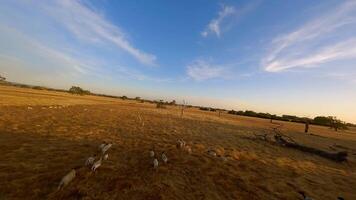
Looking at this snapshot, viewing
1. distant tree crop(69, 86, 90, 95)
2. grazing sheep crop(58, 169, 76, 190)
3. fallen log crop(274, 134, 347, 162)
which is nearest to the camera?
grazing sheep crop(58, 169, 76, 190)

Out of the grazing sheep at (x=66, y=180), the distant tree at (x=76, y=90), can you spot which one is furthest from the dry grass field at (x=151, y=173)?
the distant tree at (x=76, y=90)

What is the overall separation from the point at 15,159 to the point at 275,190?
8330mm

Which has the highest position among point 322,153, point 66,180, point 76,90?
point 76,90

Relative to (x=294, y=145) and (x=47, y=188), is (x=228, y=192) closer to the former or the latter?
(x=47, y=188)

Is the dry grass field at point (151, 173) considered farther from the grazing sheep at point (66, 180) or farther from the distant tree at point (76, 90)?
the distant tree at point (76, 90)

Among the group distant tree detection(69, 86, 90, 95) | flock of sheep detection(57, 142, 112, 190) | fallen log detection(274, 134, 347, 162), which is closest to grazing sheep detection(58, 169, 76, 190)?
flock of sheep detection(57, 142, 112, 190)

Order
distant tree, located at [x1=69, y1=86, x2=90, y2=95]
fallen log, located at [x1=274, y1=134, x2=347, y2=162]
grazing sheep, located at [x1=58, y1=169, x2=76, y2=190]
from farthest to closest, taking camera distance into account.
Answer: distant tree, located at [x1=69, y1=86, x2=90, y2=95]
fallen log, located at [x1=274, y1=134, x2=347, y2=162]
grazing sheep, located at [x1=58, y1=169, x2=76, y2=190]

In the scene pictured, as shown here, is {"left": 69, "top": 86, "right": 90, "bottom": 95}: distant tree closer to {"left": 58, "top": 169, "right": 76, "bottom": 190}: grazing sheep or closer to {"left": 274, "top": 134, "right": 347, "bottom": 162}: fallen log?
{"left": 274, "top": 134, "right": 347, "bottom": 162}: fallen log

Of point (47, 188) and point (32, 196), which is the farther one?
point (47, 188)

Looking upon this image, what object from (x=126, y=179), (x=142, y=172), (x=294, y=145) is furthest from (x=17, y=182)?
(x=294, y=145)

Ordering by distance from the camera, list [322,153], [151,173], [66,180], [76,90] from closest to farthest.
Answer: [66,180] < [151,173] < [322,153] < [76,90]

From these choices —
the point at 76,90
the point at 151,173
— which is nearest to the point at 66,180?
the point at 151,173

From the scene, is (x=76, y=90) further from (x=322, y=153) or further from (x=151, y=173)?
(x=151, y=173)

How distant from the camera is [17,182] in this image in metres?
5.45
